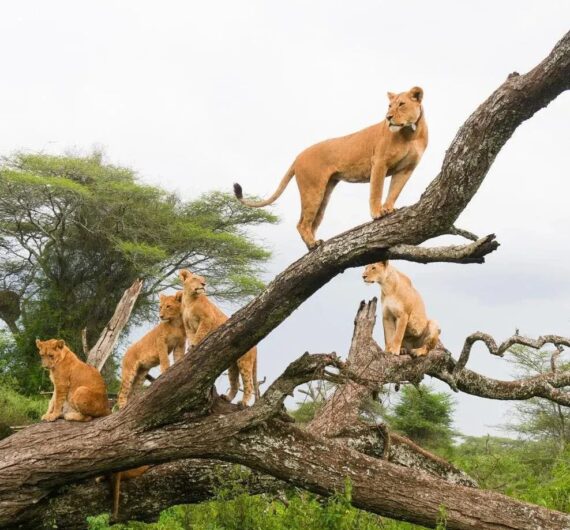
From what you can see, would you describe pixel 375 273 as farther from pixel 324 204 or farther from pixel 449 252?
pixel 449 252

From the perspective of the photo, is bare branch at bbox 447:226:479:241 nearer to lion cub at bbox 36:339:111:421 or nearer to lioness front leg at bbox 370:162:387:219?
lioness front leg at bbox 370:162:387:219

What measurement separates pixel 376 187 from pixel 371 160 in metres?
0.27

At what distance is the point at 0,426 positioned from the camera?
52.3 feet

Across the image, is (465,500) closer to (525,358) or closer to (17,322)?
(525,358)

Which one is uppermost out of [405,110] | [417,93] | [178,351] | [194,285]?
[417,93]

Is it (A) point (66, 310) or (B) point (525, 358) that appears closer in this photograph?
(B) point (525, 358)

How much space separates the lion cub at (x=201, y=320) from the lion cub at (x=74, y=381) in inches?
33.9

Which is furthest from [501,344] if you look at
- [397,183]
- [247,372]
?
[247,372]

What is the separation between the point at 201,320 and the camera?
6906mm

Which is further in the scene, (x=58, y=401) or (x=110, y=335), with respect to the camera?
(x=110, y=335)

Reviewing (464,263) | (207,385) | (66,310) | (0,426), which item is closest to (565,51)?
(464,263)

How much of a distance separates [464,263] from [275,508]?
3307 millimetres

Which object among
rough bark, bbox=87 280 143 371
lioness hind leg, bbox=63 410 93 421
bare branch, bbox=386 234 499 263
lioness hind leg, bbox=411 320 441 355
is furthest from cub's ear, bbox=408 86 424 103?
rough bark, bbox=87 280 143 371

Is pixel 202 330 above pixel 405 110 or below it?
below
